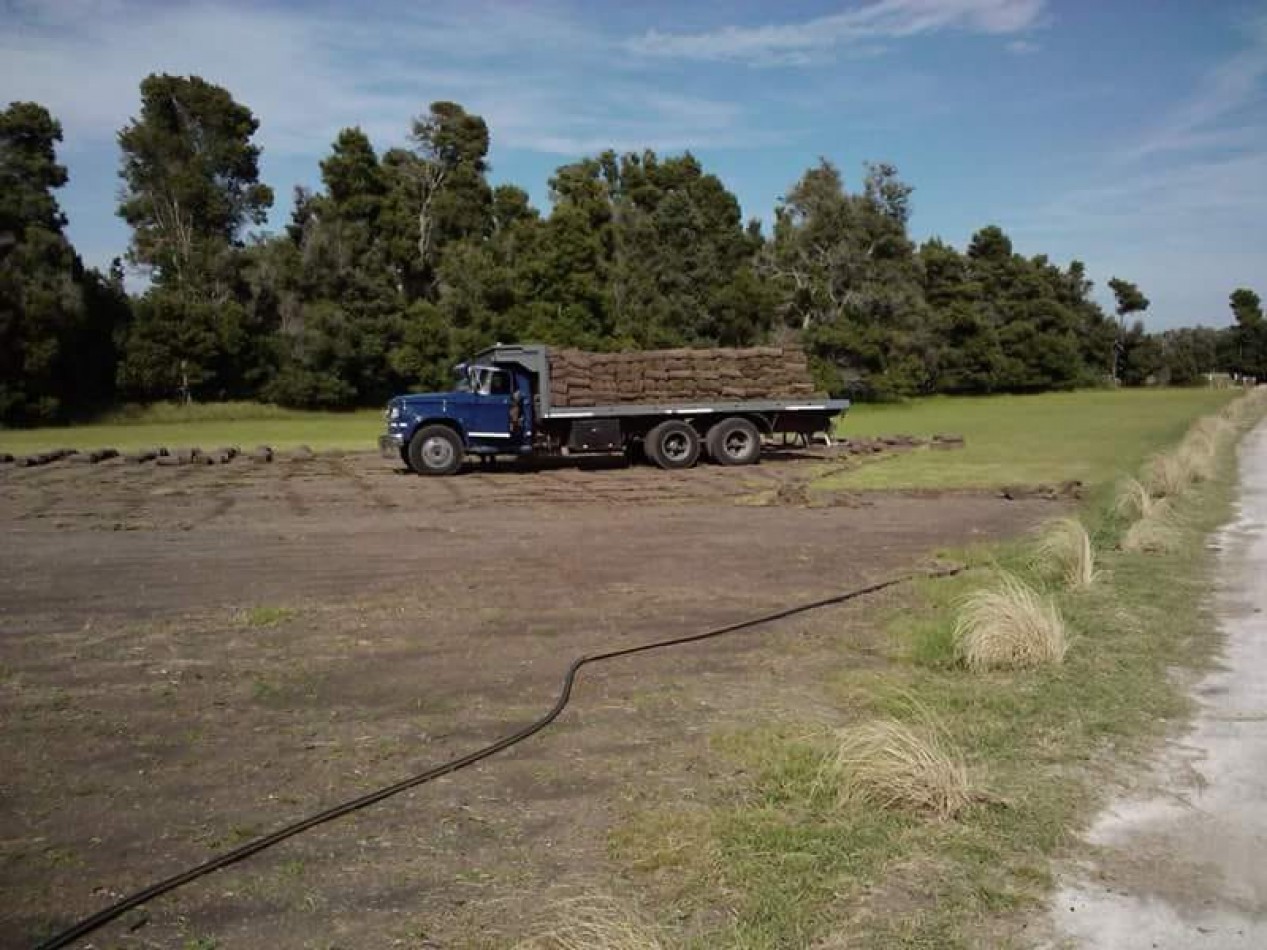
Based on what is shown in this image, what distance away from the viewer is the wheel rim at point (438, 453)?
23656 millimetres

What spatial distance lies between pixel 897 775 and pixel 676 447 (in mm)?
20260

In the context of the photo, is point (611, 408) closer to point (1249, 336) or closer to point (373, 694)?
point (373, 694)

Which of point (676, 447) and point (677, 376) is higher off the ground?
point (677, 376)

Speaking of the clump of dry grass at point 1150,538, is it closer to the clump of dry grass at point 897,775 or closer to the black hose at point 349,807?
the black hose at point 349,807

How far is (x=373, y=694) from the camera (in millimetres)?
7328

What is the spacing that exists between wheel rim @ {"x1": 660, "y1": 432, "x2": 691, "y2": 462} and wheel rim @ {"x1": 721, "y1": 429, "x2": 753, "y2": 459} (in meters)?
0.97

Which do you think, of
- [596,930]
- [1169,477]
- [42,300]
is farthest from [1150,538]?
[42,300]

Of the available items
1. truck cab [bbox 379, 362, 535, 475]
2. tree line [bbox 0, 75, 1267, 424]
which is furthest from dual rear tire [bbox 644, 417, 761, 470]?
tree line [bbox 0, 75, 1267, 424]

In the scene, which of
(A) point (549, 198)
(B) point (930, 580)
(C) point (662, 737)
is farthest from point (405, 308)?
(C) point (662, 737)

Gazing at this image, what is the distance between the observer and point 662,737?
21.2 feet

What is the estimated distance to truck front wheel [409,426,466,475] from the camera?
23.6 m

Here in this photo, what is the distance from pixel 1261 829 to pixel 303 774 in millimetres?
4690

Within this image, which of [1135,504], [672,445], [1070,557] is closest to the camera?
[1070,557]

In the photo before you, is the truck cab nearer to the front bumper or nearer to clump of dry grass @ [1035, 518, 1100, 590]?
the front bumper
